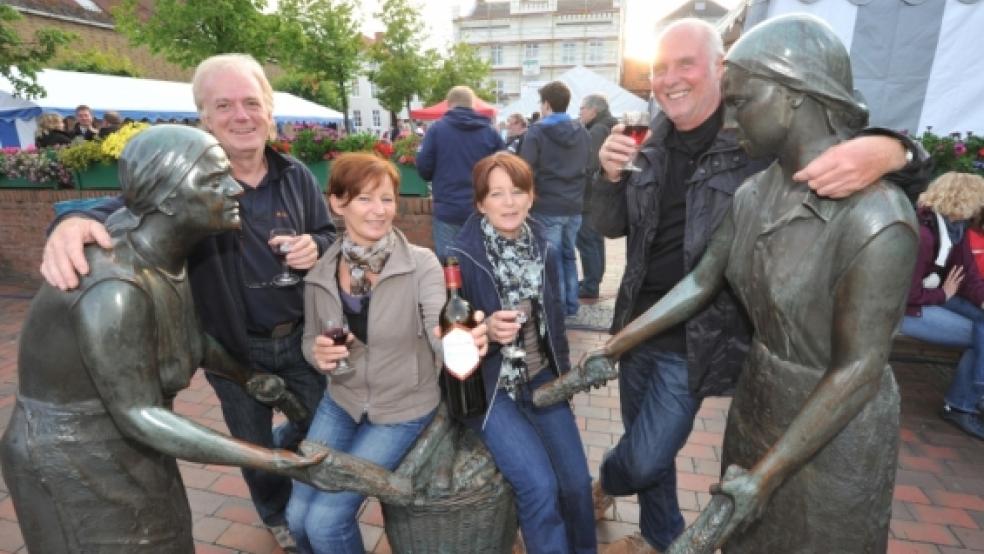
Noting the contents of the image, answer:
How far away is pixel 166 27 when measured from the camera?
1259 cm

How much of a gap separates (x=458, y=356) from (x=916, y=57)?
6969 millimetres

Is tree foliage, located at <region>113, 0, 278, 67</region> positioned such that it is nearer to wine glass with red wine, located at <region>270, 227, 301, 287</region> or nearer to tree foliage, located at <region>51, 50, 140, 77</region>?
wine glass with red wine, located at <region>270, 227, 301, 287</region>

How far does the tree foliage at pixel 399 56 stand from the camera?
27594 mm

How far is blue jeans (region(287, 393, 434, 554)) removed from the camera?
219 centimetres

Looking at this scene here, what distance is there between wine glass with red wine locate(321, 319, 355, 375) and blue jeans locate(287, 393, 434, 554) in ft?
0.93

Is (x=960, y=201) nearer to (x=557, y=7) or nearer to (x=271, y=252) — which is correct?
(x=271, y=252)

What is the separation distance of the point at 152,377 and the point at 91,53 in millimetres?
31118

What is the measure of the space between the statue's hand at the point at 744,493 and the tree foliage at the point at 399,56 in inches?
1135

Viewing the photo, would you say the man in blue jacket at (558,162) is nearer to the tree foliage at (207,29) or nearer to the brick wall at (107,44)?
the tree foliage at (207,29)

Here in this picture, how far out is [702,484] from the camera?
3650 mm

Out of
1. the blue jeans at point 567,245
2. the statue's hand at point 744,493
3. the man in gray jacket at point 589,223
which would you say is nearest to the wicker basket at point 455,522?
the statue's hand at point 744,493

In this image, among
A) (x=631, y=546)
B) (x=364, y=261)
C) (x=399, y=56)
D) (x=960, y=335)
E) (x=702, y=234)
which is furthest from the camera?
(x=399, y=56)

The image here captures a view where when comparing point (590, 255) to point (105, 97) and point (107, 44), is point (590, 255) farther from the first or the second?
point (107, 44)

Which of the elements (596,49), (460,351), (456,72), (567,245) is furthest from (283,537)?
(596,49)
